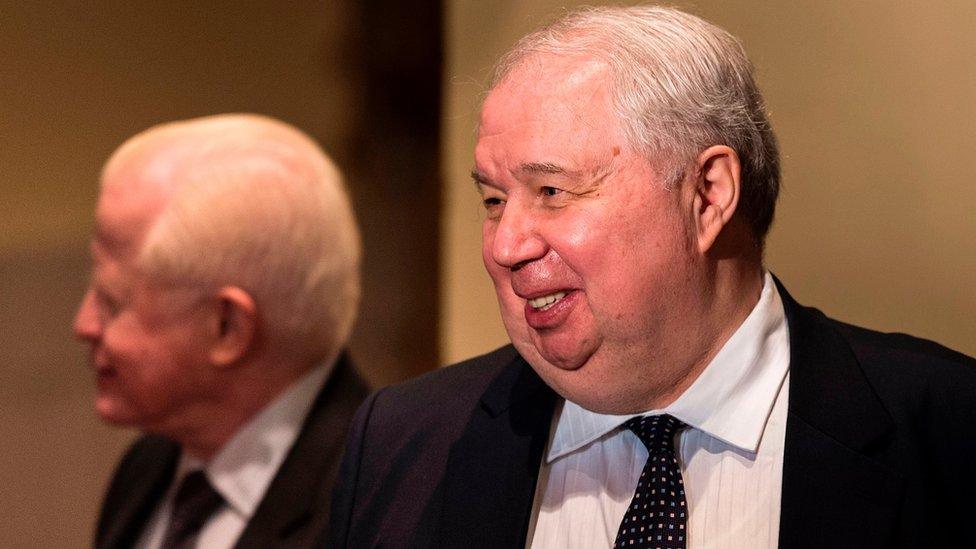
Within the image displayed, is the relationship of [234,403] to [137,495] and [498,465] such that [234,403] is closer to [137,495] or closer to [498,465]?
[137,495]

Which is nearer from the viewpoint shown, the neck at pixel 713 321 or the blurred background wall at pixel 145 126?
the neck at pixel 713 321

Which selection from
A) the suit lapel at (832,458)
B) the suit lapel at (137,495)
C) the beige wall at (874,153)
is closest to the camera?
the suit lapel at (832,458)

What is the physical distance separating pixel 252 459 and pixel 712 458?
3.87 feet

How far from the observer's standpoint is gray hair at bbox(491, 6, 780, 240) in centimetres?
131

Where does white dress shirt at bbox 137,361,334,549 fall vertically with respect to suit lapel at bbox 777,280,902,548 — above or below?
below

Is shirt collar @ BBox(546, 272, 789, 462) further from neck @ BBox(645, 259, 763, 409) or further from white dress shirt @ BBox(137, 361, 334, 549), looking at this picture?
white dress shirt @ BBox(137, 361, 334, 549)

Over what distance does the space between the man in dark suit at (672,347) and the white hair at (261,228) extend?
931mm

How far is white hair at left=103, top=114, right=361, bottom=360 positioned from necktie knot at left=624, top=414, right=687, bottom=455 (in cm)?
109

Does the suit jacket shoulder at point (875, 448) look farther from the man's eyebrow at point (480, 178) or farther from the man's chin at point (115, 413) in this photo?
the man's chin at point (115, 413)

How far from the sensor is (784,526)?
1302 millimetres

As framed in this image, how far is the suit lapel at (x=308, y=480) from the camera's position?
7.00 ft

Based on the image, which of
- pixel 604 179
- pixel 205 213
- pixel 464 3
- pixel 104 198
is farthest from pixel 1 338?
pixel 604 179

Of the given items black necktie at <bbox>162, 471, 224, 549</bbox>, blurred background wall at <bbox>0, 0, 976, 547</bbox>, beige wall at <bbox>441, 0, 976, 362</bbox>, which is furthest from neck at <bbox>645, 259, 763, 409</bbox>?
blurred background wall at <bbox>0, 0, 976, 547</bbox>

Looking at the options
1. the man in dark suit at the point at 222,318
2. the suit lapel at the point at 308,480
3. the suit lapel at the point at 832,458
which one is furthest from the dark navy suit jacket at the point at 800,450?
the man in dark suit at the point at 222,318
